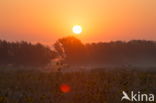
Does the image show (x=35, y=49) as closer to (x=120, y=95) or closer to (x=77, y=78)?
(x=77, y=78)

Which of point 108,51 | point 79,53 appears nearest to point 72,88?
point 79,53

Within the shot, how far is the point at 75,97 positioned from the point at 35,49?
3879 cm

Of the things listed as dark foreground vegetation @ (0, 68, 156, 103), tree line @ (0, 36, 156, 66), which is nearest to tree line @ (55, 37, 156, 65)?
tree line @ (0, 36, 156, 66)

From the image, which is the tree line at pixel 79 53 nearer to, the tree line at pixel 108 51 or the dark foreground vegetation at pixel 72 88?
the tree line at pixel 108 51

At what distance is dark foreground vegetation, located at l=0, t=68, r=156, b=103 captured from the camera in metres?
13.5

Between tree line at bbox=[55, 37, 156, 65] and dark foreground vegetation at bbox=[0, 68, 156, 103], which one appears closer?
dark foreground vegetation at bbox=[0, 68, 156, 103]

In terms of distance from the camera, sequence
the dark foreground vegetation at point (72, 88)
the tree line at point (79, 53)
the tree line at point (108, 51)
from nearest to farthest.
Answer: the dark foreground vegetation at point (72, 88), the tree line at point (79, 53), the tree line at point (108, 51)

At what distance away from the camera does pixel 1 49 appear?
168ft

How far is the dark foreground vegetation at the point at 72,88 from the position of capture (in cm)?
1355

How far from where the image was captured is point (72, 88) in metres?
16.4

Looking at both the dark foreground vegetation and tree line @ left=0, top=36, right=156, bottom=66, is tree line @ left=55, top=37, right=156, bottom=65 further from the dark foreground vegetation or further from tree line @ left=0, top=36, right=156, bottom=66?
the dark foreground vegetation

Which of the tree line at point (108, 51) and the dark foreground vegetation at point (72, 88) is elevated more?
the tree line at point (108, 51)

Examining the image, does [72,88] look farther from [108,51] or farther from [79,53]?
[108,51]

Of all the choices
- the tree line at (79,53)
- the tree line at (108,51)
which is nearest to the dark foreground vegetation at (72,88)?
the tree line at (79,53)
